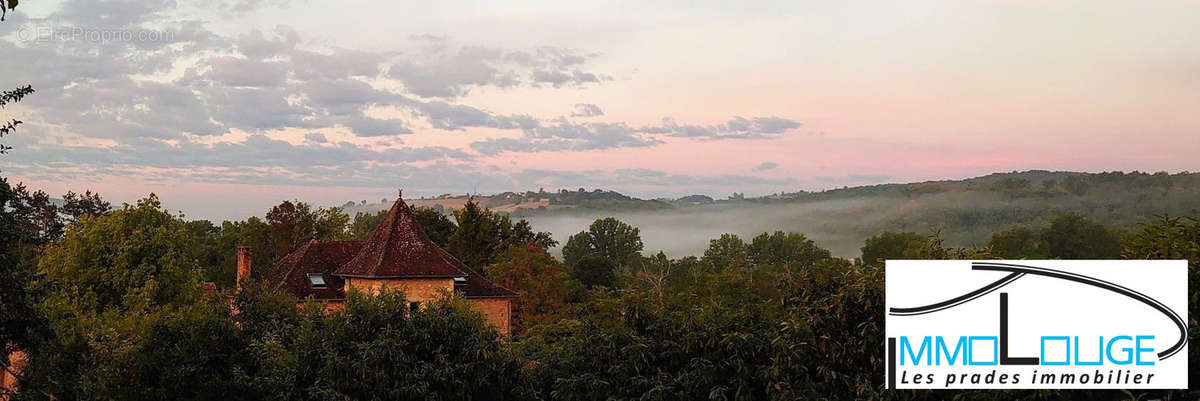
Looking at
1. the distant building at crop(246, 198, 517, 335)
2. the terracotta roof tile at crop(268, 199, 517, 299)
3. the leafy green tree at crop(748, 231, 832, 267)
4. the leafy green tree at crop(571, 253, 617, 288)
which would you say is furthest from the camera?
the leafy green tree at crop(748, 231, 832, 267)

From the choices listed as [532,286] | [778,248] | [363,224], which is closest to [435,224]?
[532,286]

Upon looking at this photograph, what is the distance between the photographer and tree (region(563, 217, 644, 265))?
4626 inches

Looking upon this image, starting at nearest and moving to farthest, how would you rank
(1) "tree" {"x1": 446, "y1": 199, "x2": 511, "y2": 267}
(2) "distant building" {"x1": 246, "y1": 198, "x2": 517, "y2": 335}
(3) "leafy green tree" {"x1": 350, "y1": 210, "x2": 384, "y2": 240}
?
(2) "distant building" {"x1": 246, "y1": 198, "x2": 517, "y2": 335}
(1) "tree" {"x1": 446, "y1": 199, "x2": 511, "y2": 267}
(3) "leafy green tree" {"x1": 350, "y1": 210, "x2": 384, "y2": 240}

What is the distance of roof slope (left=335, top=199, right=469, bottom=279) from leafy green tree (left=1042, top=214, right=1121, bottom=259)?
55542 millimetres

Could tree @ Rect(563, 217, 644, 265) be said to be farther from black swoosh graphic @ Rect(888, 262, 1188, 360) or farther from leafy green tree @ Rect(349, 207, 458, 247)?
black swoosh graphic @ Rect(888, 262, 1188, 360)

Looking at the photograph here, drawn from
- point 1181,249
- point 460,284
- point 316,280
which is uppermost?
point 1181,249

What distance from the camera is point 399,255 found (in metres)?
36.5

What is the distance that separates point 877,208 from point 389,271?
469ft

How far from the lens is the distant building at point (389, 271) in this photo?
35.9 m

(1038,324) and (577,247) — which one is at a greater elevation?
(1038,324)

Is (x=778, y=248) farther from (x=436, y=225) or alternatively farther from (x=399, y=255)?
(x=399, y=255)

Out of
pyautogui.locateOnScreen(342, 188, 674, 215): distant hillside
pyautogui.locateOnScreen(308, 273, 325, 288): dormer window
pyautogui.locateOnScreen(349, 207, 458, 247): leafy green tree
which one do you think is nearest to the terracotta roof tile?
pyautogui.locateOnScreen(308, 273, 325, 288): dormer window

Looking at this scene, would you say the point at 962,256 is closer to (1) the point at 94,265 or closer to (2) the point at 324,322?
(2) the point at 324,322

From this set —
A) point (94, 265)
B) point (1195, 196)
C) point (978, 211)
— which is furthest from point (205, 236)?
point (1195, 196)
